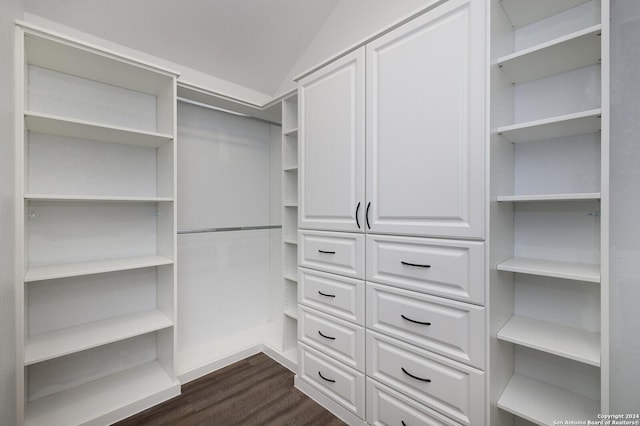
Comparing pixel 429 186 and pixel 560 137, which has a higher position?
pixel 560 137

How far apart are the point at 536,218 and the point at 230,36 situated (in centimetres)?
243

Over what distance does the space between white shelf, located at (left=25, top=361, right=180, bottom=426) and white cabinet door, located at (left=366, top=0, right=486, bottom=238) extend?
5.95 feet

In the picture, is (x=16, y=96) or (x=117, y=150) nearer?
(x=16, y=96)

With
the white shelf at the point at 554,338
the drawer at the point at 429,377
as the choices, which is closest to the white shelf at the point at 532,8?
the white shelf at the point at 554,338

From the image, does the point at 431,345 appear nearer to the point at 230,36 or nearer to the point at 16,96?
the point at 16,96

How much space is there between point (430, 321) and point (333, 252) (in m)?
0.67

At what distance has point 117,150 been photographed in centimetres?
207

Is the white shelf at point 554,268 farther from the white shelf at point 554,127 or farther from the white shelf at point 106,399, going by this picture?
the white shelf at point 106,399

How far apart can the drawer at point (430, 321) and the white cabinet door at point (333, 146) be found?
0.41 metres

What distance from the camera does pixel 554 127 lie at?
1.20 m

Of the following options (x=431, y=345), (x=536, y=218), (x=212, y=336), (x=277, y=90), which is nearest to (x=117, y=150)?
(x=277, y=90)

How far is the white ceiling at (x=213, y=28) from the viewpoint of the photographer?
1830 millimetres

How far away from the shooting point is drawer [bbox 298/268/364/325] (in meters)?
1.66

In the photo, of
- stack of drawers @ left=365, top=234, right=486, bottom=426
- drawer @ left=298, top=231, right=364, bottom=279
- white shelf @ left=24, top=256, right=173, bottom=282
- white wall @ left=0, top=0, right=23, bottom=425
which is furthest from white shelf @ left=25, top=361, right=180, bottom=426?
stack of drawers @ left=365, top=234, right=486, bottom=426
